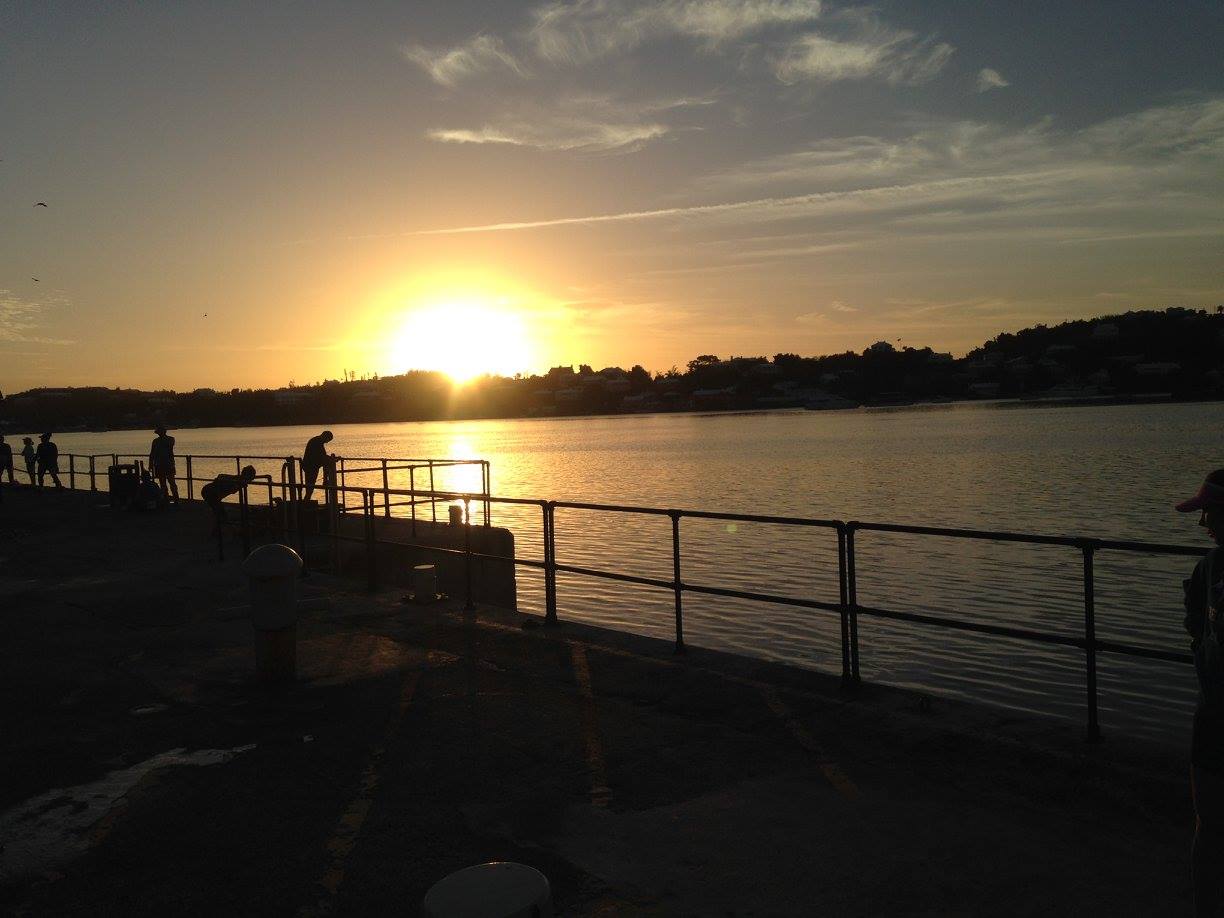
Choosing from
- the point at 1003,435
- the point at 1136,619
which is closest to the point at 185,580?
the point at 1136,619

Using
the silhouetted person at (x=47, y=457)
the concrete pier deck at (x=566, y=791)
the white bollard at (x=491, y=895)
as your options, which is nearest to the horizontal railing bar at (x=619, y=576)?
the concrete pier deck at (x=566, y=791)

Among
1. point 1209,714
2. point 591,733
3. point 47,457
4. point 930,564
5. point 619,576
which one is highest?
point 47,457

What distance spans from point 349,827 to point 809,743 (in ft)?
9.23

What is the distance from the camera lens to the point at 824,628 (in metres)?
16.1

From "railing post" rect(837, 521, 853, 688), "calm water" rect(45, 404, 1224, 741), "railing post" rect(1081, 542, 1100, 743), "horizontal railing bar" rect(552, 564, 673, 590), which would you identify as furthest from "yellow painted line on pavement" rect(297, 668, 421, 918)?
"calm water" rect(45, 404, 1224, 741)

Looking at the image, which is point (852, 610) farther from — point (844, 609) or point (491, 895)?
point (491, 895)

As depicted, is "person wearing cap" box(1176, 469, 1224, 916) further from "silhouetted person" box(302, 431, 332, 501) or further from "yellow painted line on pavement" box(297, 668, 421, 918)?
"silhouetted person" box(302, 431, 332, 501)

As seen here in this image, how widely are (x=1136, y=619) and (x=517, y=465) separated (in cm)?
7069

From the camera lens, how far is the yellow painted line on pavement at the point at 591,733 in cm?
541

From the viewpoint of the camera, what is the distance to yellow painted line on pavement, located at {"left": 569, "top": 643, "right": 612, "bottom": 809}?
5.41m

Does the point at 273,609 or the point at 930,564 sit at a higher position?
the point at 273,609

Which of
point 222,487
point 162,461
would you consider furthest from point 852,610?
point 162,461

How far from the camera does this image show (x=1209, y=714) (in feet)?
11.3

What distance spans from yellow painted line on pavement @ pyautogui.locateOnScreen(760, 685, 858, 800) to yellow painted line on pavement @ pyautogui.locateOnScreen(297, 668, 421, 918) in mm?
2590
